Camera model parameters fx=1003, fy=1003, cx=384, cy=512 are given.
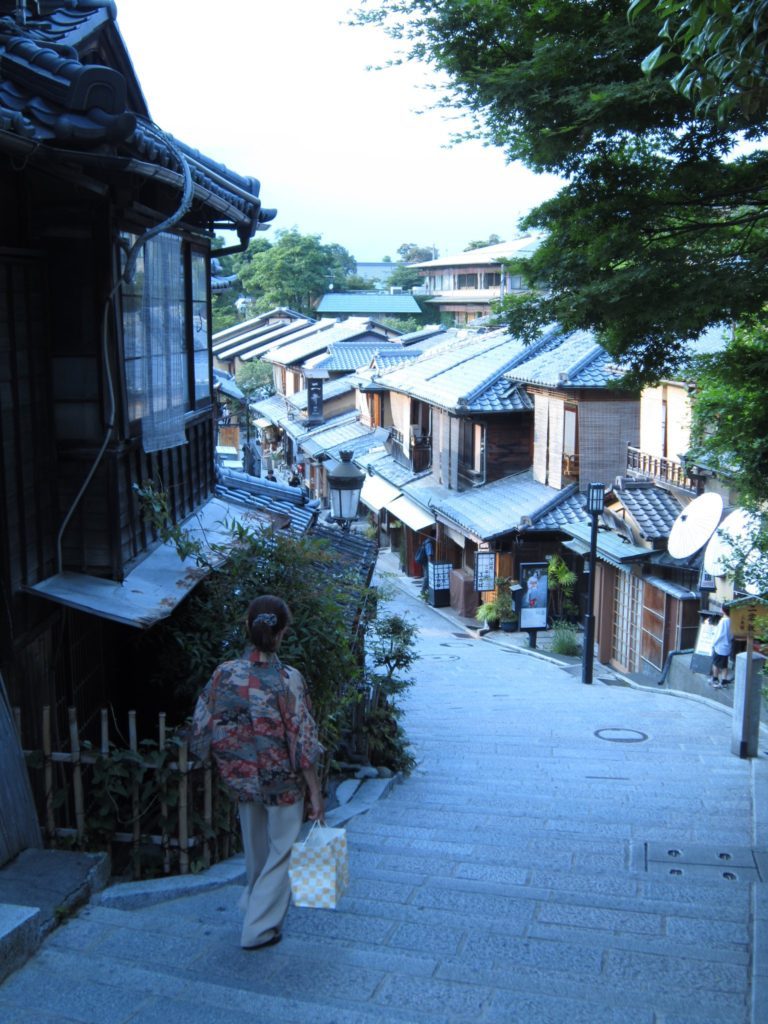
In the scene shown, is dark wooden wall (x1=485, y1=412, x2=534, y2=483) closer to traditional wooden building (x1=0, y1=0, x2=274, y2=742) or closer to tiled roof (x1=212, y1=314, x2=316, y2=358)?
traditional wooden building (x1=0, y1=0, x2=274, y2=742)

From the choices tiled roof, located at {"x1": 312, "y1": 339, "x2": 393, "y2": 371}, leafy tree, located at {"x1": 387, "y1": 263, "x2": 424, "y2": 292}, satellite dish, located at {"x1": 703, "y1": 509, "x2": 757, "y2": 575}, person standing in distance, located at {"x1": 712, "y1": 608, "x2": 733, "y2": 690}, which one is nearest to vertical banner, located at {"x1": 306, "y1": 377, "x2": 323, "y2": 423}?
tiled roof, located at {"x1": 312, "y1": 339, "x2": 393, "y2": 371}

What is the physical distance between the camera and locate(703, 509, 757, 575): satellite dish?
11430 millimetres

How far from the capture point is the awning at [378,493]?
1362 inches

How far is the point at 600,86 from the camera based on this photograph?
714 cm

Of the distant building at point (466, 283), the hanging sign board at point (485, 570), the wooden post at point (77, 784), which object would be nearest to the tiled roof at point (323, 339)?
the distant building at point (466, 283)

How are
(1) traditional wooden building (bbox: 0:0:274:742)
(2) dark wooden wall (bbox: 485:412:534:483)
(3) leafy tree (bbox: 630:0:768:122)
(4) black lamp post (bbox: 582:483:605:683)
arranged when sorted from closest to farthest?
(3) leafy tree (bbox: 630:0:768:122), (1) traditional wooden building (bbox: 0:0:274:742), (4) black lamp post (bbox: 582:483:605:683), (2) dark wooden wall (bbox: 485:412:534:483)

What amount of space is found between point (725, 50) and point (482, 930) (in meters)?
4.53

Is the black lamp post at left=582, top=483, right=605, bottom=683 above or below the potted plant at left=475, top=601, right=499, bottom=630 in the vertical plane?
above

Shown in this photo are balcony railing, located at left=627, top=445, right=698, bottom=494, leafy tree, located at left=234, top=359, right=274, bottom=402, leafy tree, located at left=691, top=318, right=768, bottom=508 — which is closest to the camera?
leafy tree, located at left=691, top=318, right=768, bottom=508

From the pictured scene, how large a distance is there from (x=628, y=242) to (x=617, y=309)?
535 millimetres

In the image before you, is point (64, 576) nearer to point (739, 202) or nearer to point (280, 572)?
point (280, 572)

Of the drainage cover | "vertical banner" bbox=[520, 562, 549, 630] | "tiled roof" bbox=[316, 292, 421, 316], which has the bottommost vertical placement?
"vertical banner" bbox=[520, 562, 549, 630]

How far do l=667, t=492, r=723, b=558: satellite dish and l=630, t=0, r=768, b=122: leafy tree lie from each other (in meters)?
12.5

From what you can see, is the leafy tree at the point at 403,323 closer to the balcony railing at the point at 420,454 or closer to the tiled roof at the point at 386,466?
the tiled roof at the point at 386,466
